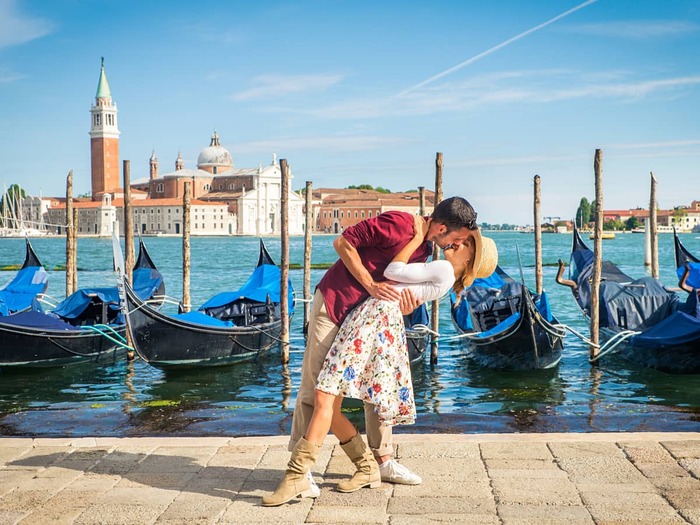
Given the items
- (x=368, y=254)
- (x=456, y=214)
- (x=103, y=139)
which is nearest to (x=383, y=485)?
(x=368, y=254)

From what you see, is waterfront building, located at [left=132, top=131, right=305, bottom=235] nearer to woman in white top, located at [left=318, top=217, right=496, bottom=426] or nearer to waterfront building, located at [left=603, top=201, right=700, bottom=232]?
waterfront building, located at [left=603, top=201, right=700, bottom=232]

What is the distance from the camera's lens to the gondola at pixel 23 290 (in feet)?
27.8

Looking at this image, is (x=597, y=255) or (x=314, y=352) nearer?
(x=314, y=352)

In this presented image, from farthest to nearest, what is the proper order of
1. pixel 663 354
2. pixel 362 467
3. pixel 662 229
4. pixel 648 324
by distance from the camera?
pixel 662 229
pixel 648 324
pixel 663 354
pixel 362 467

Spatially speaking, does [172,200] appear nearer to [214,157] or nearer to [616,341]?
[214,157]

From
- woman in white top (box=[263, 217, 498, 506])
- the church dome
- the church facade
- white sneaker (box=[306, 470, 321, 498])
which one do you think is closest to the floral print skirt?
woman in white top (box=[263, 217, 498, 506])

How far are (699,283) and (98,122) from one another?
65.2 meters

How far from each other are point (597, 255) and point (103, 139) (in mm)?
65125

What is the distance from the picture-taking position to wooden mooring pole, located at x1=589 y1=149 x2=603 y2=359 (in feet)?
21.3

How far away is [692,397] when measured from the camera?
219 inches

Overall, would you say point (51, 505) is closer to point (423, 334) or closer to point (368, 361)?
point (368, 361)

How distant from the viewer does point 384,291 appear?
215cm

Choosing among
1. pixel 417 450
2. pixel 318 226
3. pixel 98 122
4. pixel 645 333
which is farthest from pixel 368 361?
pixel 318 226

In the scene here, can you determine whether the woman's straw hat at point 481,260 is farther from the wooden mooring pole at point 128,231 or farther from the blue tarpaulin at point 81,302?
the wooden mooring pole at point 128,231
